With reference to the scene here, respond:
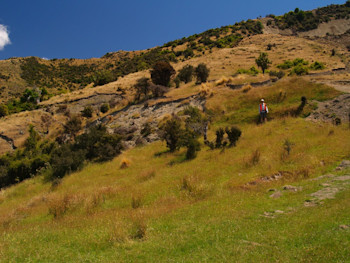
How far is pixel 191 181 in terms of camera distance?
32.0ft

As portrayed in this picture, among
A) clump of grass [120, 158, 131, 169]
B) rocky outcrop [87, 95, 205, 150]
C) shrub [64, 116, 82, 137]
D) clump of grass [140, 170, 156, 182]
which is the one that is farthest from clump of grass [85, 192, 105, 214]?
shrub [64, 116, 82, 137]

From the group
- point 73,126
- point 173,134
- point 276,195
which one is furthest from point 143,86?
point 276,195

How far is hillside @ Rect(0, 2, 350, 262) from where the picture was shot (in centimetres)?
493

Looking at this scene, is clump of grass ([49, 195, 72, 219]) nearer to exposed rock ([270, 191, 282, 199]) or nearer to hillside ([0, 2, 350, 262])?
hillside ([0, 2, 350, 262])

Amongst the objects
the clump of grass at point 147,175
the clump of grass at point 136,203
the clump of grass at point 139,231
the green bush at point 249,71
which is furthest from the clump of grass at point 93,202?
the green bush at point 249,71

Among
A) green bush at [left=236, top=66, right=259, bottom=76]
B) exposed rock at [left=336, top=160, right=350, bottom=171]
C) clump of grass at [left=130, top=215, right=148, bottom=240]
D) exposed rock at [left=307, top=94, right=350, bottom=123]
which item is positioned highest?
green bush at [left=236, top=66, right=259, bottom=76]

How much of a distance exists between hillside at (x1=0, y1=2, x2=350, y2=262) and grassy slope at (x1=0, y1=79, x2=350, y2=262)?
1.7 inches

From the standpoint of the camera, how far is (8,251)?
16.9 ft

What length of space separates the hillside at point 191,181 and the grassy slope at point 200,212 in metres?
0.04

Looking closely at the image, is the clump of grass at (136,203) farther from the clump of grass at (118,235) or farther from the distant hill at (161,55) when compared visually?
the distant hill at (161,55)

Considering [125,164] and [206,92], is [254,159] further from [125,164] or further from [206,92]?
[206,92]

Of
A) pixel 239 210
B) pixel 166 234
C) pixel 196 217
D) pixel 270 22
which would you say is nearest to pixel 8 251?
pixel 166 234

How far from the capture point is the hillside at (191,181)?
493cm

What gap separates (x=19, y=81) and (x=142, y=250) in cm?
9517
